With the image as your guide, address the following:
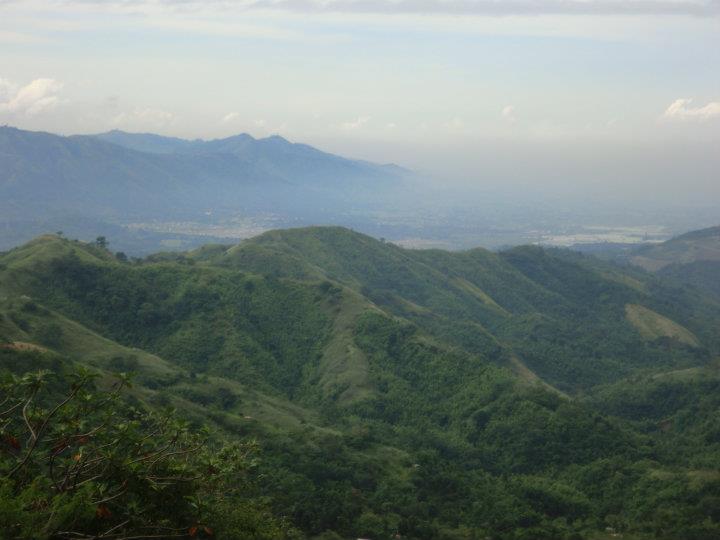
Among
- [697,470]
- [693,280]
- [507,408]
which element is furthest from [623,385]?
[693,280]

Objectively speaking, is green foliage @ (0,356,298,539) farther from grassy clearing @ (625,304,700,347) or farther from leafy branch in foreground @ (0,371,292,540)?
grassy clearing @ (625,304,700,347)

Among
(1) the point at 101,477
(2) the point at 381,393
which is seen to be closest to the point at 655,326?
(2) the point at 381,393

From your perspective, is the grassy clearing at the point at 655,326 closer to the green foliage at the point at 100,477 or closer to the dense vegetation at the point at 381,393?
the dense vegetation at the point at 381,393

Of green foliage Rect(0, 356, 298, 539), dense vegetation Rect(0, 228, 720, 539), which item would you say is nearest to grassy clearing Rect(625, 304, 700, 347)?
dense vegetation Rect(0, 228, 720, 539)

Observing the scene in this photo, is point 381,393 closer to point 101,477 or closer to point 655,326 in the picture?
point 101,477

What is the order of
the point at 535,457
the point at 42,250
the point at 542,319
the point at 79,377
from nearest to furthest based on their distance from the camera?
the point at 79,377, the point at 535,457, the point at 42,250, the point at 542,319

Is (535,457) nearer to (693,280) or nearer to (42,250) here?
(42,250)

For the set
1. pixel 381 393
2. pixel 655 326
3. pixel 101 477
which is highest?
pixel 101 477
